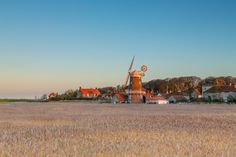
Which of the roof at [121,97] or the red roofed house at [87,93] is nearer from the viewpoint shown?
the roof at [121,97]

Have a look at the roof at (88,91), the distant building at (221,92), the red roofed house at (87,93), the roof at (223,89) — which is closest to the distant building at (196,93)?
the distant building at (221,92)

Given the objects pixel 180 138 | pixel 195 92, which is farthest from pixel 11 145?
pixel 195 92

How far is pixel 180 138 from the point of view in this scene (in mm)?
15016

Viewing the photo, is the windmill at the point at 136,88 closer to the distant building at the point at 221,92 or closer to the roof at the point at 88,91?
the distant building at the point at 221,92

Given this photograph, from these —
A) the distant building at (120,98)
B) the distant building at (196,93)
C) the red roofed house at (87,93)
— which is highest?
the red roofed house at (87,93)

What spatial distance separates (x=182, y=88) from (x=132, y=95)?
8721 cm

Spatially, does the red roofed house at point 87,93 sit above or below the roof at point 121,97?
above

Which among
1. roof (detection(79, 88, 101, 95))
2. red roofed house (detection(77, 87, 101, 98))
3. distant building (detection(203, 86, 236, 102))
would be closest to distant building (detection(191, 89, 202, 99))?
distant building (detection(203, 86, 236, 102))

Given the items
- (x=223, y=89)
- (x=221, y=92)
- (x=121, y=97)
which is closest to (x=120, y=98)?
(x=121, y=97)

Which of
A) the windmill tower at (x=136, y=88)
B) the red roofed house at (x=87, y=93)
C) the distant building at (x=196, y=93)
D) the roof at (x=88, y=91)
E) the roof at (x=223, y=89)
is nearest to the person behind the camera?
the windmill tower at (x=136, y=88)

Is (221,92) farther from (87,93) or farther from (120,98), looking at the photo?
(87,93)

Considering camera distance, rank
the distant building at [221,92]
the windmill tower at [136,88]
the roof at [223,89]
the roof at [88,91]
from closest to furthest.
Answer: the windmill tower at [136,88] → the distant building at [221,92] → the roof at [223,89] → the roof at [88,91]

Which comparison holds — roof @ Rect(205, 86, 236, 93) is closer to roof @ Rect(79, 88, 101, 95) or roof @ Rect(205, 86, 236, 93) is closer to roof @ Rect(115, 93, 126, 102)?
roof @ Rect(115, 93, 126, 102)

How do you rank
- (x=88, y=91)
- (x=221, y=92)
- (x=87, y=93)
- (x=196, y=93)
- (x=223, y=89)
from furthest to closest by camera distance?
(x=88, y=91)
(x=87, y=93)
(x=196, y=93)
(x=223, y=89)
(x=221, y=92)
